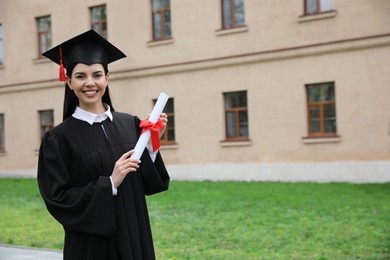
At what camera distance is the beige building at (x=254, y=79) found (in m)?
18.8

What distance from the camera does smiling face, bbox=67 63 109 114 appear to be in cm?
362

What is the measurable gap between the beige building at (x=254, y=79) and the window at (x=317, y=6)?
0.03 metres

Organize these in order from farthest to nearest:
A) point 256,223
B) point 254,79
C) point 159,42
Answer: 1. point 159,42
2. point 254,79
3. point 256,223

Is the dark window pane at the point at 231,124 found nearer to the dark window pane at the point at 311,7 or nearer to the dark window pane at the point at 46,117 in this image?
the dark window pane at the point at 311,7

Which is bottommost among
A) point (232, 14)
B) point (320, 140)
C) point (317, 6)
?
point (320, 140)

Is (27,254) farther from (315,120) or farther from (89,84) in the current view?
(315,120)

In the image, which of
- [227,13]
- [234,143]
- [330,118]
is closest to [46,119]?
[234,143]

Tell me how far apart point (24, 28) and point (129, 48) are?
594 cm

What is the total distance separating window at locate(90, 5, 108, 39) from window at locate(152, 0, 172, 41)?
92.4 inches

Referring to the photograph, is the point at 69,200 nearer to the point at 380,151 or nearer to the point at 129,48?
the point at 380,151

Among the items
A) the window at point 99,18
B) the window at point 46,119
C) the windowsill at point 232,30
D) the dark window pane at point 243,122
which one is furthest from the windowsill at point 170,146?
the window at point 46,119

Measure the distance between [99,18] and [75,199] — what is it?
22.4m

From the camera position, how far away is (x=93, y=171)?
359 centimetres

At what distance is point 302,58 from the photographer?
1989 centimetres
